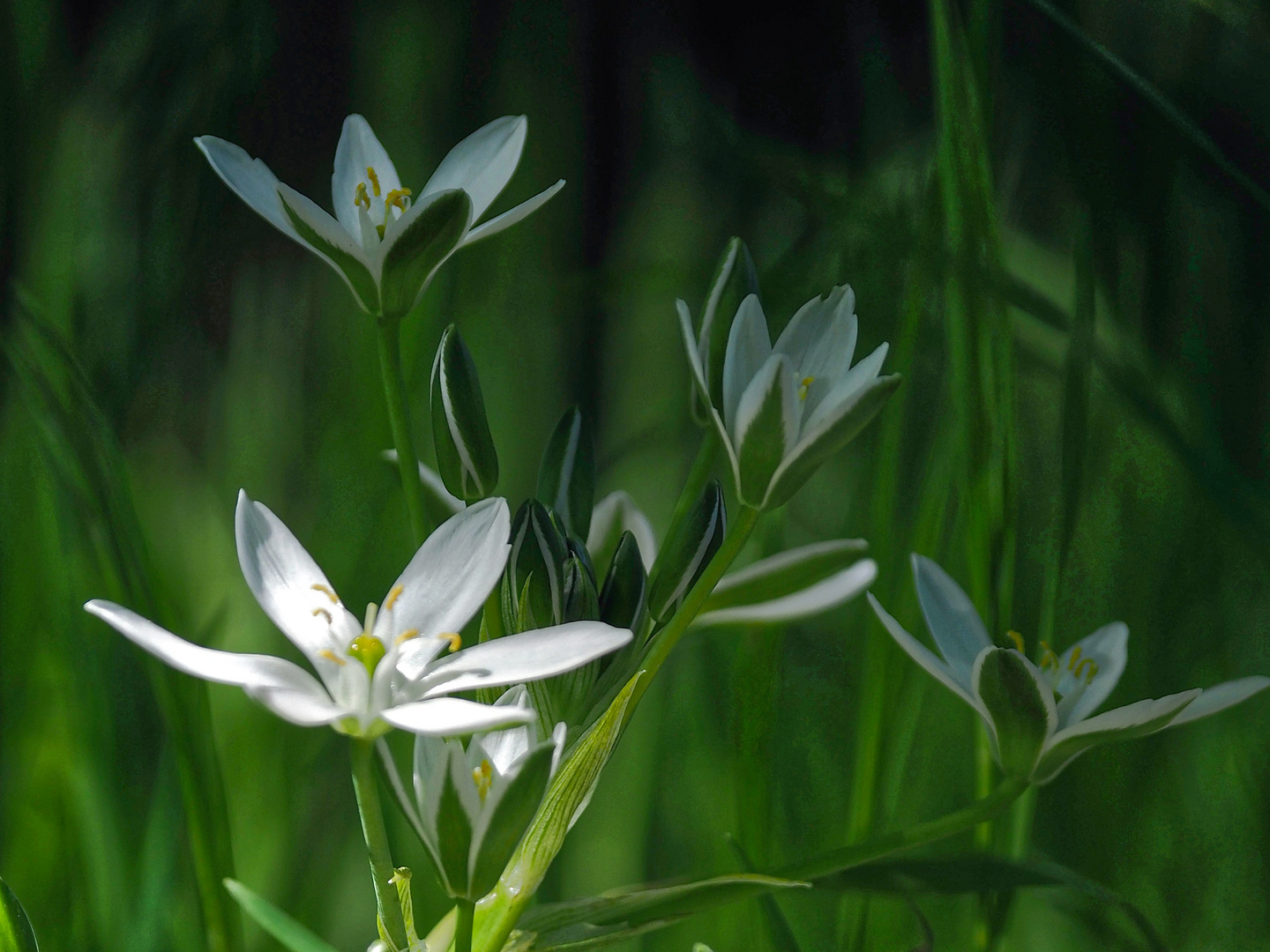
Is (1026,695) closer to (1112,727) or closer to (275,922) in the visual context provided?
(1112,727)

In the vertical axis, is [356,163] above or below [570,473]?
above

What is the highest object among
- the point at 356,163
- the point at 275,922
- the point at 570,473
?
the point at 356,163

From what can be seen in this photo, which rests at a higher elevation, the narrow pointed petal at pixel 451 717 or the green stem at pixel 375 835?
the narrow pointed petal at pixel 451 717

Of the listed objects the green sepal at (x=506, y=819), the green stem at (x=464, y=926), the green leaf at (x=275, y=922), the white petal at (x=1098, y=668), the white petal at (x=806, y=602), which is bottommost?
the green leaf at (x=275, y=922)

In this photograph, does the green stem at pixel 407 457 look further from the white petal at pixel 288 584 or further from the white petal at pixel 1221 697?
the white petal at pixel 1221 697

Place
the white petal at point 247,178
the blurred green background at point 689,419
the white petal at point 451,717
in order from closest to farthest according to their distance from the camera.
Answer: the white petal at point 451,717
the white petal at point 247,178
the blurred green background at point 689,419

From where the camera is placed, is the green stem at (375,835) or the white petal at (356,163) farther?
the white petal at (356,163)

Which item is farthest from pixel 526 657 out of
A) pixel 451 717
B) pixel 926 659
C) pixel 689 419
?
pixel 689 419

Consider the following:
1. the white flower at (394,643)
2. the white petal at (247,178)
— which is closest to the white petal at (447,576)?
the white flower at (394,643)
